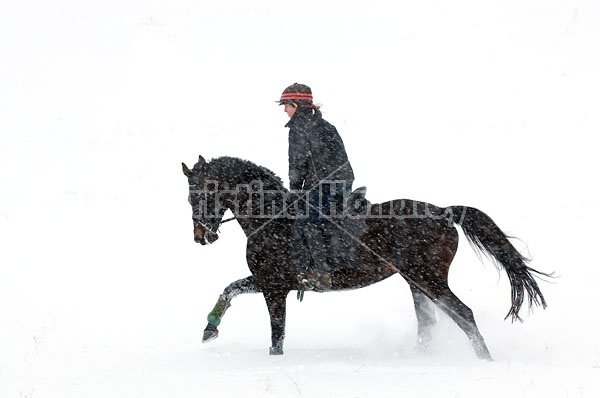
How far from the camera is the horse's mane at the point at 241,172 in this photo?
7.41m

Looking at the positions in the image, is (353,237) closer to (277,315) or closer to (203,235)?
(277,315)

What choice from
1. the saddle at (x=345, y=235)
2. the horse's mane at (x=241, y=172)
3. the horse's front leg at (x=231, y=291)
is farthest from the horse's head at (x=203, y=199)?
the saddle at (x=345, y=235)

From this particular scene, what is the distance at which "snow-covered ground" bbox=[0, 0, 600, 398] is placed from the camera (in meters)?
7.15

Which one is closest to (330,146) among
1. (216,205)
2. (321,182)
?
(321,182)

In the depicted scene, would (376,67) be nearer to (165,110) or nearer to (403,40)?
(403,40)

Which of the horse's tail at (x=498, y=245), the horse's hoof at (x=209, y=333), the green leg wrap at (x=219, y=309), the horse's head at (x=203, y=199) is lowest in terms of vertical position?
the horse's hoof at (x=209, y=333)

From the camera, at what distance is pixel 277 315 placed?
7.48 m

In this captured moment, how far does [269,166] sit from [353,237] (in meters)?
7.95

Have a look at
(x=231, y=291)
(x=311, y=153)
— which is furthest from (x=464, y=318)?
(x=231, y=291)

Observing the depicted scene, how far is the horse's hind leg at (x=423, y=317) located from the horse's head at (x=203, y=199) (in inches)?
89.3

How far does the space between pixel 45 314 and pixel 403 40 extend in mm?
13617

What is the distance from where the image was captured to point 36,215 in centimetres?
1366

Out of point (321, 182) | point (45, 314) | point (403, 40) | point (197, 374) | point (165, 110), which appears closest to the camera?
point (197, 374)

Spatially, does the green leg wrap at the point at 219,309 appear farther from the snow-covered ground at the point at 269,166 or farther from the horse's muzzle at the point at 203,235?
the horse's muzzle at the point at 203,235
